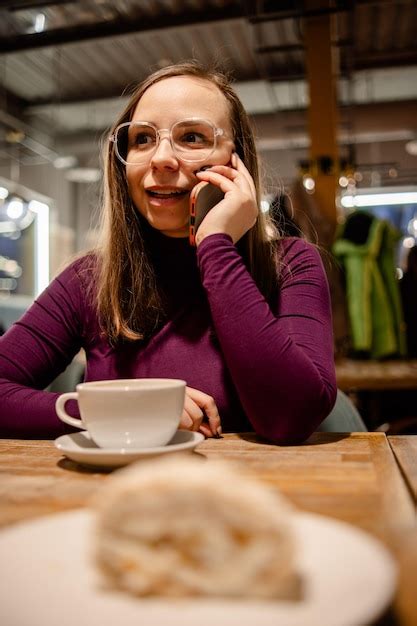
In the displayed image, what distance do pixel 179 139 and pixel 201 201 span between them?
0.17m

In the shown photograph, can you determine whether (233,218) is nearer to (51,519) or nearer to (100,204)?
(100,204)

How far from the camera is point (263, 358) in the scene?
3.50 feet

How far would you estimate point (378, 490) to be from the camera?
67cm

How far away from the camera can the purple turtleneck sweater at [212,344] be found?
1.07 m

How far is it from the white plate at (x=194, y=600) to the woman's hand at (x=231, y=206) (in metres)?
0.84

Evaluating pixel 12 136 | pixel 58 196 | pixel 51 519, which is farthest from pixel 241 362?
pixel 58 196

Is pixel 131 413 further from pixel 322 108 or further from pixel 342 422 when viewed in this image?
pixel 322 108

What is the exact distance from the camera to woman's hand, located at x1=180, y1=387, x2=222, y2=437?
1.04m

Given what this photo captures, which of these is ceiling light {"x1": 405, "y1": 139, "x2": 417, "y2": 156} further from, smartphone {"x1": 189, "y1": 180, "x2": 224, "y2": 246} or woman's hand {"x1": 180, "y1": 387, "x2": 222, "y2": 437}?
woman's hand {"x1": 180, "y1": 387, "x2": 222, "y2": 437}

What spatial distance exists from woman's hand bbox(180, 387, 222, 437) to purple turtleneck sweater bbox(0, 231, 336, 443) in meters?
0.07

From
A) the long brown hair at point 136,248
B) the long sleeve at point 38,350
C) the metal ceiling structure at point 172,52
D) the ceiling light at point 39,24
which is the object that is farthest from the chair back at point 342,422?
the ceiling light at point 39,24

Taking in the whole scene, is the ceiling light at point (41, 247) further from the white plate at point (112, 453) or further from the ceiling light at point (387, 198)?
the white plate at point (112, 453)

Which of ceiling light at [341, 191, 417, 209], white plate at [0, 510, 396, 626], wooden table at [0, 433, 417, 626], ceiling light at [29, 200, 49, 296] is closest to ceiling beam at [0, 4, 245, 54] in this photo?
ceiling light at [29, 200, 49, 296]

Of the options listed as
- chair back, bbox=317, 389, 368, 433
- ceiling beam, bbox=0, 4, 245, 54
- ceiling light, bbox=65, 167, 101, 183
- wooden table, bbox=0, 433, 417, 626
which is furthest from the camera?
ceiling light, bbox=65, 167, 101, 183
